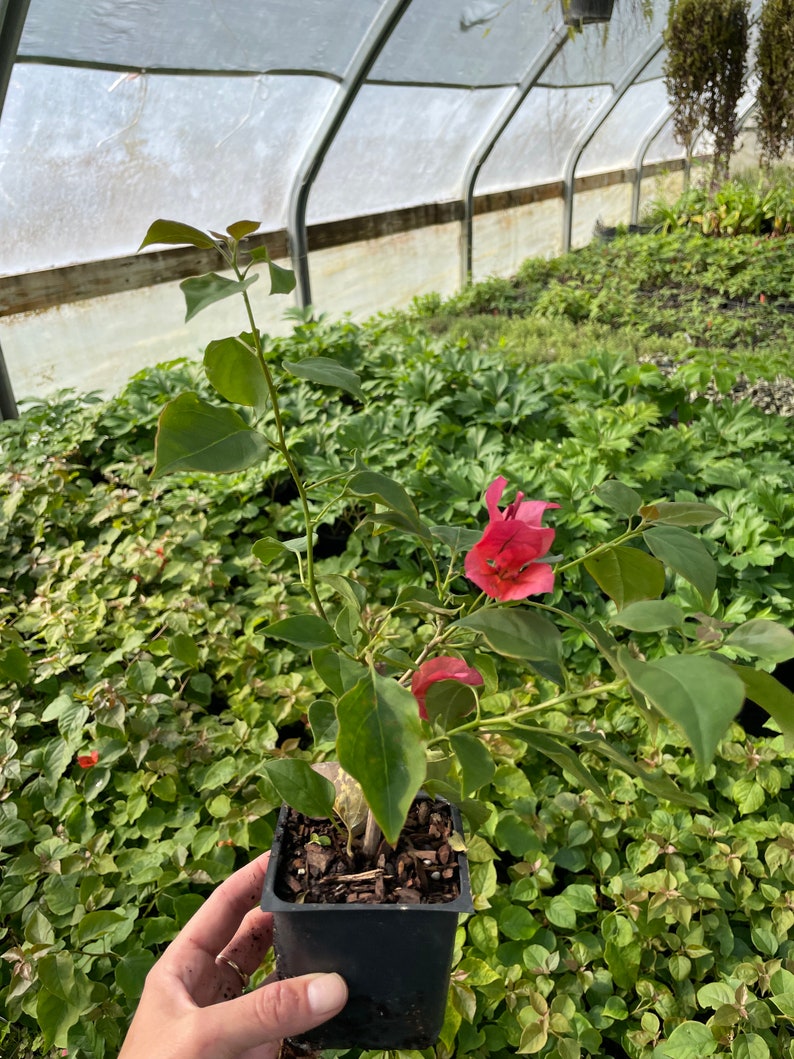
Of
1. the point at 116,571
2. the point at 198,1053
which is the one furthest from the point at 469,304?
the point at 198,1053

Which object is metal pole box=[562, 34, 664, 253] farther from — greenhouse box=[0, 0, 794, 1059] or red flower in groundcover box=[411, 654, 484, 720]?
red flower in groundcover box=[411, 654, 484, 720]

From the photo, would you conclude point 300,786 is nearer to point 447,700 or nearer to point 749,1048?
point 447,700

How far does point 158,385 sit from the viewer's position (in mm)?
2598

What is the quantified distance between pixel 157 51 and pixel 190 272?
1003 millimetres

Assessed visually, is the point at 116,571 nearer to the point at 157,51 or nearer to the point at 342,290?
the point at 157,51

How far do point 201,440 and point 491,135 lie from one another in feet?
19.7

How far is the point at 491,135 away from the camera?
568cm

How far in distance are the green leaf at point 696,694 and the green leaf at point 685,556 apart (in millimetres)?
126

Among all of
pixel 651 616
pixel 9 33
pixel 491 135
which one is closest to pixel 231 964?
pixel 651 616

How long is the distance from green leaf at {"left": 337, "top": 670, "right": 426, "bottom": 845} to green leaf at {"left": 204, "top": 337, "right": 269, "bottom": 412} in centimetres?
26

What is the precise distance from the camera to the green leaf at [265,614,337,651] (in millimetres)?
612

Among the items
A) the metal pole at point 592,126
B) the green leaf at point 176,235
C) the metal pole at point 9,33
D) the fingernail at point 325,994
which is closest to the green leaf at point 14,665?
the fingernail at point 325,994

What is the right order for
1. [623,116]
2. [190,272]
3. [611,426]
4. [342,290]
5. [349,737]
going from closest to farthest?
[349,737]
[611,426]
[190,272]
[342,290]
[623,116]

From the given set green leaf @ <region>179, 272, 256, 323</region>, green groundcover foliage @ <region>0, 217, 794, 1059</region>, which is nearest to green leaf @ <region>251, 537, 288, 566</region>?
green leaf @ <region>179, 272, 256, 323</region>
